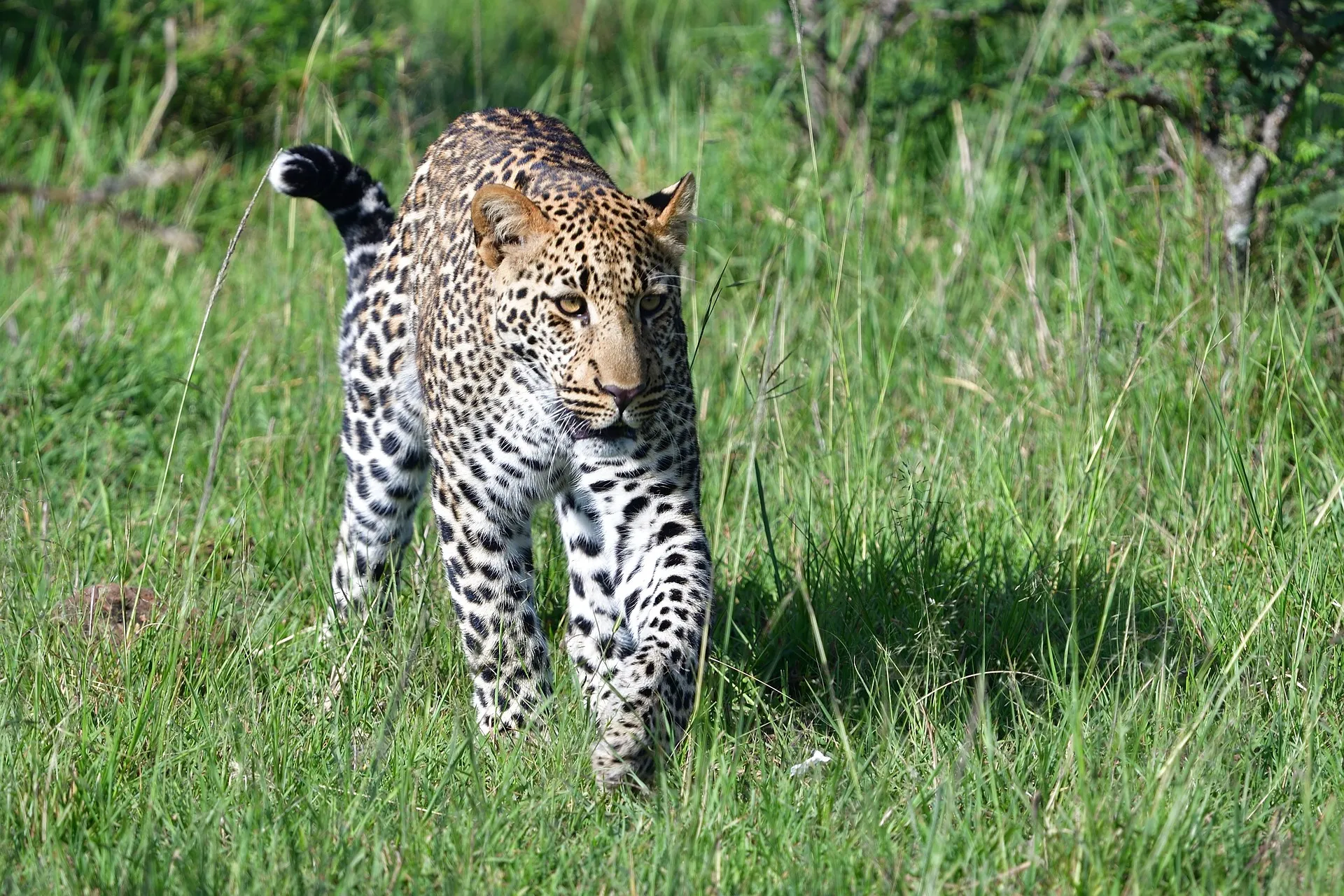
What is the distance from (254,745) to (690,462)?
137 cm

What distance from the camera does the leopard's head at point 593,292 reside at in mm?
3936

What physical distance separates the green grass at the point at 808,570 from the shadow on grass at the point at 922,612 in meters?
0.02

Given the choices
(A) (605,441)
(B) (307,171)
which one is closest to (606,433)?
(A) (605,441)

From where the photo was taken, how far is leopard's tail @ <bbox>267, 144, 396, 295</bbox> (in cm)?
508

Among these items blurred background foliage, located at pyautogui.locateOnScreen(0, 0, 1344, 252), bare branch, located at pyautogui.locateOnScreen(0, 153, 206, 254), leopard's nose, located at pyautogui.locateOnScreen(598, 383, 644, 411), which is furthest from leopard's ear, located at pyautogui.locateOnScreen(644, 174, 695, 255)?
blurred background foliage, located at pyautogui.locateOnScreen(0, 0, 1344, 252)

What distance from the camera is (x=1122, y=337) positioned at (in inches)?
238

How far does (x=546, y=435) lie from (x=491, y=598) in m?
0.51

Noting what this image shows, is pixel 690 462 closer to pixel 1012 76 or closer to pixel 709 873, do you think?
pixel 709 873

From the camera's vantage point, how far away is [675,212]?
423 cm

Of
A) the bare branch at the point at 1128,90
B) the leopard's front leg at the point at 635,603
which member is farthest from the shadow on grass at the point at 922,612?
the bare branch at the point at 1128,90

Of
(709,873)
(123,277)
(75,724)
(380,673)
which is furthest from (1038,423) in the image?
(123,277)

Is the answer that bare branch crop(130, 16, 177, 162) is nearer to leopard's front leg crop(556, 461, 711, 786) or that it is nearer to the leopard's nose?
leopard's front leg crop(556, 461, 711, 786)

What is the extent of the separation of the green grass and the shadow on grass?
0.7 inches

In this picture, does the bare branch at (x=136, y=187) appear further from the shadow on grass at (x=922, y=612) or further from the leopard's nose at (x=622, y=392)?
the shadow on grass at (x=922, y=612)
